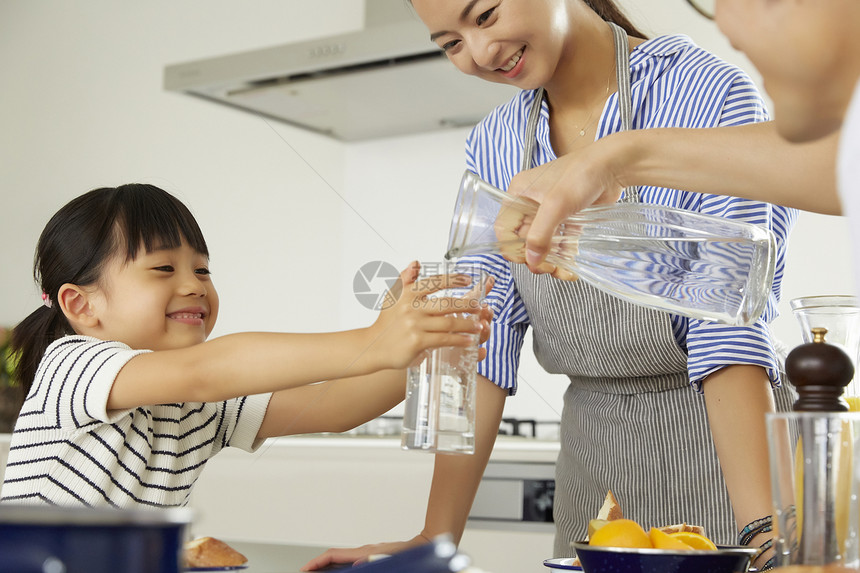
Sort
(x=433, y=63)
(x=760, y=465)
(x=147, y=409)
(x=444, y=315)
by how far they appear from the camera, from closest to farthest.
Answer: (x=444, y=315) < (x=760, y=465) < (x=147, y=409) < (x=433, y=63)

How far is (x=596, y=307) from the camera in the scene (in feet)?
4.17

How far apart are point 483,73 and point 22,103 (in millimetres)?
3092

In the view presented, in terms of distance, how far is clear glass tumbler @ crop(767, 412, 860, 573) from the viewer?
51 cm

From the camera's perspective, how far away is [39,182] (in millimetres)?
3588

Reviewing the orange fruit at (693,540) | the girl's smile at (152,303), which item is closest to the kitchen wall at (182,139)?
the girl's smile at (152,303)

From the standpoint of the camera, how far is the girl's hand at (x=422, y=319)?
0.78 metres

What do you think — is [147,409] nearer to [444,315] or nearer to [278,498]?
[444,315]

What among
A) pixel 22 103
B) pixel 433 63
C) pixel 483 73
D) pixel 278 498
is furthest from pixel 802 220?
pixel 22 103

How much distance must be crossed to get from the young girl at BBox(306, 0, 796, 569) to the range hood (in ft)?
2.71

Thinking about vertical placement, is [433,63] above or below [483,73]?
above

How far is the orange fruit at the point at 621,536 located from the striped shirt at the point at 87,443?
1.96ft

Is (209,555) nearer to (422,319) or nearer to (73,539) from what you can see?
(422,319)

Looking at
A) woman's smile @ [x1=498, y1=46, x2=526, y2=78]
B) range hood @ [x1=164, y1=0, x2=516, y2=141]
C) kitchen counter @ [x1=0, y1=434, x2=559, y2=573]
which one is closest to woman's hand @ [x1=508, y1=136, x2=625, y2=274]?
woman's smile @ [x1=498, y1=46, x2=526, y2=78]

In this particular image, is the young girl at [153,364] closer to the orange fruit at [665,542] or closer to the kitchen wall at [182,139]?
the orange fruit at [665,542]
